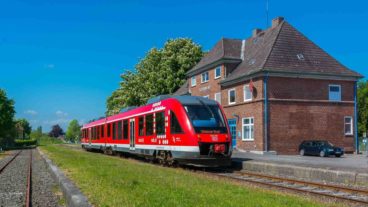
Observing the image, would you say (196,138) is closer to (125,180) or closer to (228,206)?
(125,180)

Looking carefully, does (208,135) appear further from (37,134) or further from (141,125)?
(37,134)

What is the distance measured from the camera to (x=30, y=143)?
337 feet

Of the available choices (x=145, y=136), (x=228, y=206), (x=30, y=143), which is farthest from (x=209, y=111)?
(x=30, y=143)

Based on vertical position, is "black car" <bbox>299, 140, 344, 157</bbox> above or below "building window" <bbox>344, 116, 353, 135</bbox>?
below

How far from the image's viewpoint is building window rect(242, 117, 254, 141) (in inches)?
1371

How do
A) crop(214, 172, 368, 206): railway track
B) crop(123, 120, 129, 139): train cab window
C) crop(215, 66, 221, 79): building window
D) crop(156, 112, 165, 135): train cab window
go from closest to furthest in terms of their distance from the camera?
1. crop(214, 172, 368, 206): railway track
2. crop(156, 112, 165, 135): train cab window
3. crop(123, 120, 129, 139): train cab window
4. crop(215, 66, 221, 79): building window

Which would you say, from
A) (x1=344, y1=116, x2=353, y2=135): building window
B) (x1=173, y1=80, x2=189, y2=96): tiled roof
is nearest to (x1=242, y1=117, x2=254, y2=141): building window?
(x1=344, y1=116, x2=353, y2=135): building window

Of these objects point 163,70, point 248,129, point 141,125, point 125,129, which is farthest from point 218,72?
point 141,125

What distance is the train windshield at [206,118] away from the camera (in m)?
17.5

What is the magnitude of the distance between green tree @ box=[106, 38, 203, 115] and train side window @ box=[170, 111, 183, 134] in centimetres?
3570

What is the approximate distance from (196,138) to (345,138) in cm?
2221

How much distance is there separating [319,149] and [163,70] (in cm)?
2749

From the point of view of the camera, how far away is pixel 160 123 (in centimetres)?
1997

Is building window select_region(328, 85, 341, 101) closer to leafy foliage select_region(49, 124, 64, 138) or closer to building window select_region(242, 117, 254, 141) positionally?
building window select_region(242, 117, 254, 141)
